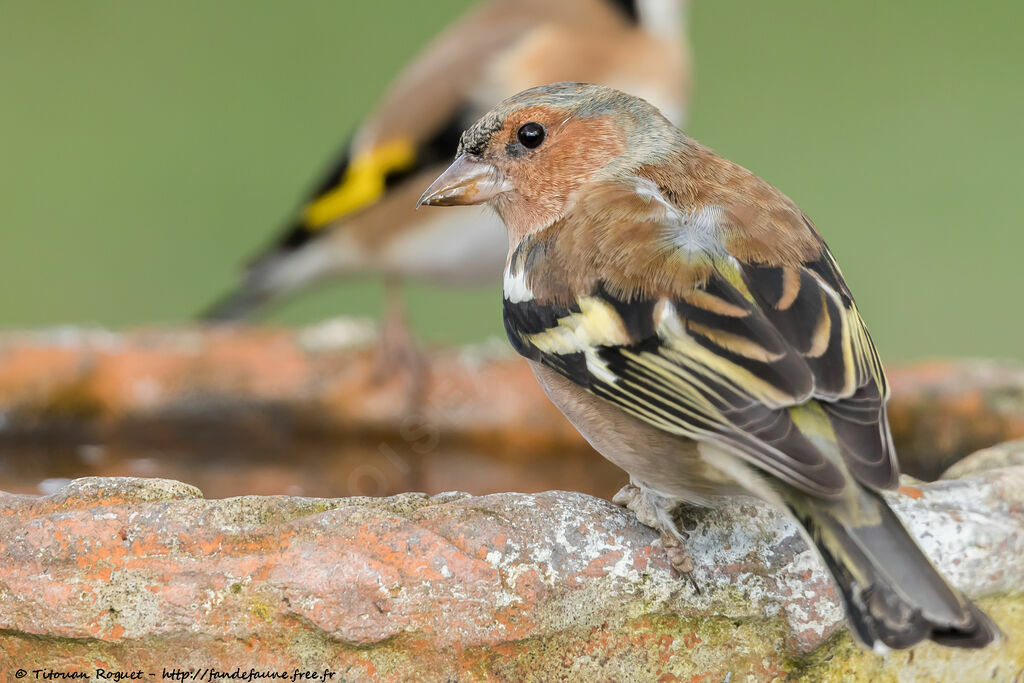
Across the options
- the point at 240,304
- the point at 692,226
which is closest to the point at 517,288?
the point at 692,226

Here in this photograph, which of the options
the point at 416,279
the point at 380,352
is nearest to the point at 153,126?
the point at 416,279

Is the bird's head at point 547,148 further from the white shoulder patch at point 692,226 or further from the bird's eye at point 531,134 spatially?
the white shoulder patch at point 692,226

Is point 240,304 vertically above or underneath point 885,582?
above

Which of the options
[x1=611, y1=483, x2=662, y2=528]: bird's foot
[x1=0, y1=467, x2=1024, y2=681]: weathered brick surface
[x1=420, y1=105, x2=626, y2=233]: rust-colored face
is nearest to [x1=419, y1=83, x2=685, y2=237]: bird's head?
[x1=420, y1=105, x2=626, y2=233]: rust-colored face

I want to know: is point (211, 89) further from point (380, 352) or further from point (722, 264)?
point (722, 264)

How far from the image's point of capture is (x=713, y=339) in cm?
219

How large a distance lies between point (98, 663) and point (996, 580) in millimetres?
1472

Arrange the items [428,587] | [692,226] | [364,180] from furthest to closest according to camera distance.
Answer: [364,180] < [692,226] < [428,587]

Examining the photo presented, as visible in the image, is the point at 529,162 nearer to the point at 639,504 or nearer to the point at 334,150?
the point at 639,504

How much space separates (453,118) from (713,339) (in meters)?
2.45

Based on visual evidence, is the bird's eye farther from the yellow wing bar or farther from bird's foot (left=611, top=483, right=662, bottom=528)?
the yellow wing bar

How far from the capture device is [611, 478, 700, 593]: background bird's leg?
223 centimetres

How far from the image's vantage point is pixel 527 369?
12.7ft

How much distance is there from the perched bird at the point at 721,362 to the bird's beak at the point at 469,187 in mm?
179
